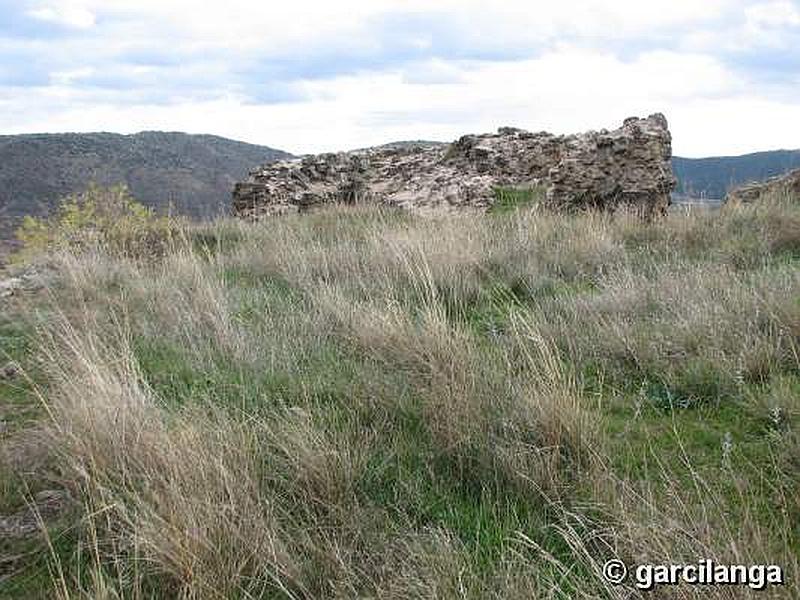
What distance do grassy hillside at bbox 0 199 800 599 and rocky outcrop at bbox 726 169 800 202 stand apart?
5879mm

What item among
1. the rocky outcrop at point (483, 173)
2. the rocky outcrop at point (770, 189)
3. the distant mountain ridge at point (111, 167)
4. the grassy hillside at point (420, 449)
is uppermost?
the distant mountain ridge at point (111, 167)

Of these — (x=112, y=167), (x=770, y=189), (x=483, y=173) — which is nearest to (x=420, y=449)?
(x=483, y=173)

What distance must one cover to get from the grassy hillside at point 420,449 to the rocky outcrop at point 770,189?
19.3 feet

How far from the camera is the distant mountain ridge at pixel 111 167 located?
260 ft

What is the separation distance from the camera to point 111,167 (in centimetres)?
9112

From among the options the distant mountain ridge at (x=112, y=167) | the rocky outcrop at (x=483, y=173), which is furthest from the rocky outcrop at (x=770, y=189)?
the distant mountain ridge at (x=112, y=167)

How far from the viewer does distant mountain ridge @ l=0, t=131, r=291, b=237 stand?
3125 inches

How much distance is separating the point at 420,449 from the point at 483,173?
9741mm

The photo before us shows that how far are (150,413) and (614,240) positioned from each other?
556 centimetres

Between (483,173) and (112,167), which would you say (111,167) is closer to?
(112,167)

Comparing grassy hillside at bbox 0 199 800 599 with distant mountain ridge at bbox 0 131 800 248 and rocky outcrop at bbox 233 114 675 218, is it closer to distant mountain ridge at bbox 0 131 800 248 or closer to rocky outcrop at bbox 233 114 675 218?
rocky outcrop at bbox 233 114 675 218

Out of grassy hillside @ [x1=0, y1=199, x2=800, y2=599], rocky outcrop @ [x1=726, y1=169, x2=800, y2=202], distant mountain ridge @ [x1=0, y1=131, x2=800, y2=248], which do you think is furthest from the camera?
distant mountain ridge @ [x1=0, y1=131, x2=800, y2=248]

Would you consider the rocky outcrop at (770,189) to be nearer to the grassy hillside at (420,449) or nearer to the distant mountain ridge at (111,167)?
the grassy hillside at (420,449)

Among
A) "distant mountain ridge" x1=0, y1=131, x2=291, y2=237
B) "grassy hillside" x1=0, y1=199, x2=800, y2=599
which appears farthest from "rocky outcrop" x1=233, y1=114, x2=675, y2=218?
"distant mountain ridge" x1=0, y1=131, x2=291, y2=237
